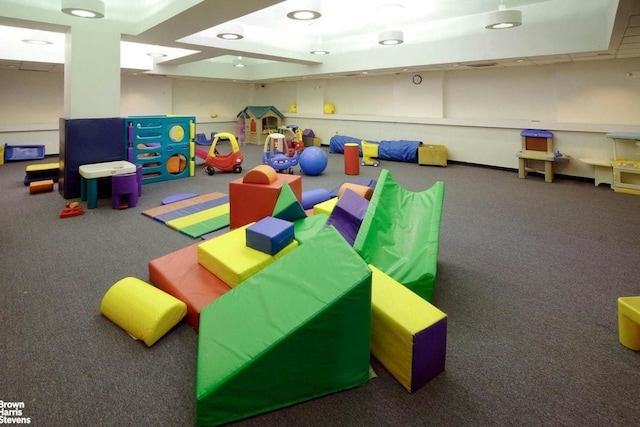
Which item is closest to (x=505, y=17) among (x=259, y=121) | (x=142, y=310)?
(x=142, y=310)

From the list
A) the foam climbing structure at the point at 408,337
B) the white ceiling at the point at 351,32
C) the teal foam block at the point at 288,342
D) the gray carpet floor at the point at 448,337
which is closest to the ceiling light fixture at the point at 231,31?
the white ceiling at the point at 351,32

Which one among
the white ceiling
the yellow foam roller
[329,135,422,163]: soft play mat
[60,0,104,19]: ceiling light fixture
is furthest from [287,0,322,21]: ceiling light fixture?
[329,135,422,163]: soft play mat

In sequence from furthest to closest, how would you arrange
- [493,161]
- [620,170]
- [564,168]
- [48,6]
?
[493,161], [564,168], [620,170], [48,6]

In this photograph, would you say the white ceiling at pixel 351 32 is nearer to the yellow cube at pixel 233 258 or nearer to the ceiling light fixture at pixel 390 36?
the ceiling light fixture at pixel 390 36

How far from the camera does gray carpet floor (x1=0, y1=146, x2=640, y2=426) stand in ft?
5.84

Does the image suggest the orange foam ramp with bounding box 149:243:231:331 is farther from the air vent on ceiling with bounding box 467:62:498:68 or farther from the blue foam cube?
the air vent on ceiling with bounding box 467:62:498:68

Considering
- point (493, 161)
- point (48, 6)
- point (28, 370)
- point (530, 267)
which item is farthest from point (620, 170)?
point (48, 6)

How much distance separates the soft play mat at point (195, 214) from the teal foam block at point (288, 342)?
Result: 2.36 m

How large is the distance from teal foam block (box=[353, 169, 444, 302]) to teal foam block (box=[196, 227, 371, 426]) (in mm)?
717

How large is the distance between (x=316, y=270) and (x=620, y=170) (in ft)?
22.5

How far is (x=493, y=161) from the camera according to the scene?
872 cm

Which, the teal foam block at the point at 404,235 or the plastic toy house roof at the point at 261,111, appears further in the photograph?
the plastic toy house roof at the point at 261,111

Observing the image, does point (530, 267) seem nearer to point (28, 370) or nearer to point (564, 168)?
point (28, 370)

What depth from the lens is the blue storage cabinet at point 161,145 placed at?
6430 millimetres
